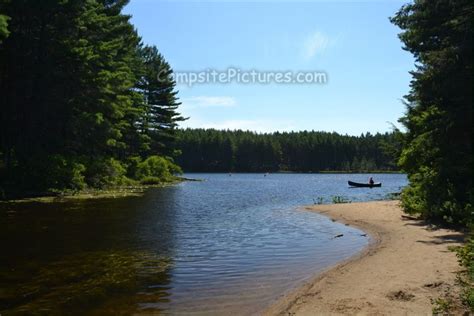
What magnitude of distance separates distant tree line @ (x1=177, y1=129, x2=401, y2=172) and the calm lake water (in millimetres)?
143523

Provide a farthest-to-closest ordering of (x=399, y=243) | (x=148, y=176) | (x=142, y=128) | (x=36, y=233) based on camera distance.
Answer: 1. (x=142, y=128)
2. (x=148, y=176)
3. (x=36, y=233)
4. (x=399, y=243)

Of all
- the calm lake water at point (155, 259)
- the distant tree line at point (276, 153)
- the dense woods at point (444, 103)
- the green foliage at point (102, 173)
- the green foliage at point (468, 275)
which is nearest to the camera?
the green foliage at point (468, 275)

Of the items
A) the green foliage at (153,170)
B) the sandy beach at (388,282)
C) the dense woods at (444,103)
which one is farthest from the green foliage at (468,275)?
the green foliage at (153,170)

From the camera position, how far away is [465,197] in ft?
61.4

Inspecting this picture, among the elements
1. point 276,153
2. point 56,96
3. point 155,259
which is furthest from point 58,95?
point 276,153

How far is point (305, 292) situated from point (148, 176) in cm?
5301

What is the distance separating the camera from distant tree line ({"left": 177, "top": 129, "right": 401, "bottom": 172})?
169 metres

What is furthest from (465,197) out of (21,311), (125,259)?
(21,311)

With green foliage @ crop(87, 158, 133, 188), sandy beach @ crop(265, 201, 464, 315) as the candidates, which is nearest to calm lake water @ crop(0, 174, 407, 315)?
sandy beach @ crop(265, 201, 464, 315)

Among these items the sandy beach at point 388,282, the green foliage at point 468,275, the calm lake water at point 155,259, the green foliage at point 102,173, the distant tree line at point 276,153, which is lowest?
the calm lake water at point 155,259

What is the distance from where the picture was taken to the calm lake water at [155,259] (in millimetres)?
9594

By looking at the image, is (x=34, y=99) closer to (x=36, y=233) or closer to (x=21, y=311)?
(x=36, y=233)

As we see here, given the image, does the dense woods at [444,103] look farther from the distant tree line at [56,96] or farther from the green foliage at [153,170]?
the green foliage at [153,170]

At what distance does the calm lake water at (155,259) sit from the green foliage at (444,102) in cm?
420
